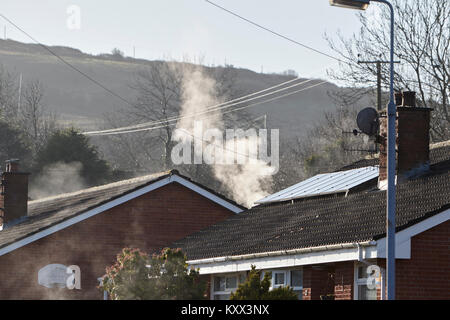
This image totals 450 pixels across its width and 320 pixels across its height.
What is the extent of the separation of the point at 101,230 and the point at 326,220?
10.0 m

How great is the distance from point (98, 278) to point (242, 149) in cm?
5086

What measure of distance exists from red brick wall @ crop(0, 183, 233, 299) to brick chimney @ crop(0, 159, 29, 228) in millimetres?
5008

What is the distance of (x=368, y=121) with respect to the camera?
21.3 metres

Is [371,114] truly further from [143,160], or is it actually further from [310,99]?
[310,99]

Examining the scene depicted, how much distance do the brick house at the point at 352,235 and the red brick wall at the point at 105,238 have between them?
10.3 ft

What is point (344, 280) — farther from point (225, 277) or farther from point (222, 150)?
point (222, 150)

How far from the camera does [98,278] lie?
30688 millimetres

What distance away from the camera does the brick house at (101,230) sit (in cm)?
3108

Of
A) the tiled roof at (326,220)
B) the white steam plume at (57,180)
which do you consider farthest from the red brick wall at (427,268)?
the white steam plume at (57,180)

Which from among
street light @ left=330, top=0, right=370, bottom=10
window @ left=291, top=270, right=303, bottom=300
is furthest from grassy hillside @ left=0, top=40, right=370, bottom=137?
street light @ left=330, top=0, right=370, bottom=10

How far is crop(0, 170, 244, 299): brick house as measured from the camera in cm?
3108

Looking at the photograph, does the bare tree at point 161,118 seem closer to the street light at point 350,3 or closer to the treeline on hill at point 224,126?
the treeline on hill at point 224,126

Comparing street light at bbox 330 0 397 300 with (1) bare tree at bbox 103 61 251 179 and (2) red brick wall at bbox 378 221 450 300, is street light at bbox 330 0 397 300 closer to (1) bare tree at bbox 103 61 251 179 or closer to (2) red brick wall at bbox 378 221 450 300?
(2) red brick wall at bbox 378 221 450 300

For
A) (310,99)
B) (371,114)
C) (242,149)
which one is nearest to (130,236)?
(371,114)
